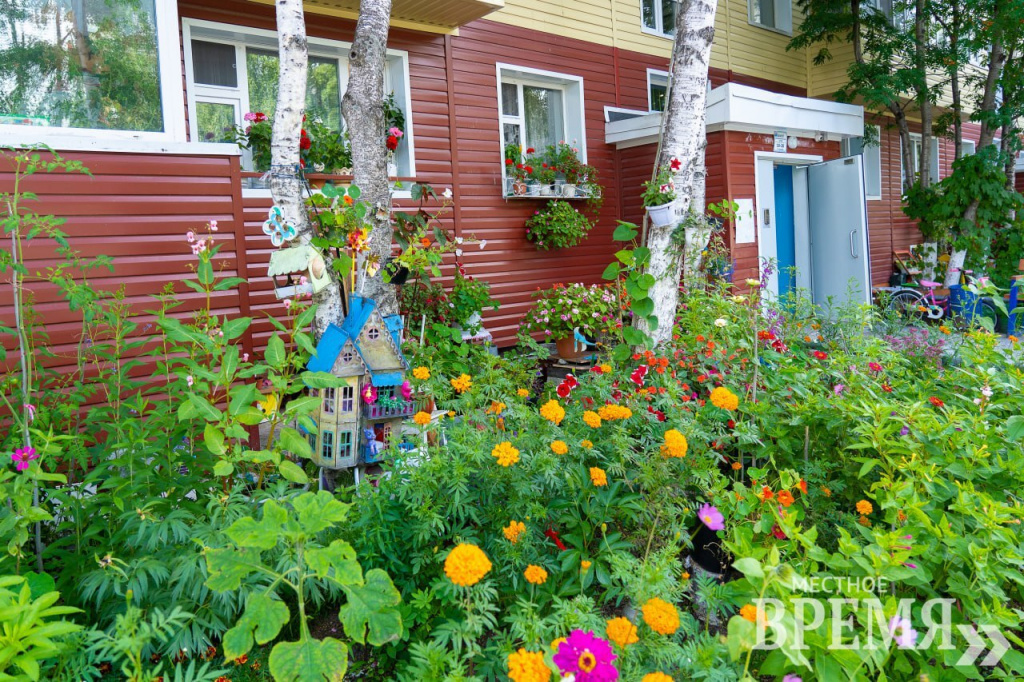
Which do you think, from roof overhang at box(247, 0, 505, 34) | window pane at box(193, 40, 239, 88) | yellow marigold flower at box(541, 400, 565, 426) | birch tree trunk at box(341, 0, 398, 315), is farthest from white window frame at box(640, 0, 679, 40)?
yellow marigold flower at box(541, 400, 565, 426)

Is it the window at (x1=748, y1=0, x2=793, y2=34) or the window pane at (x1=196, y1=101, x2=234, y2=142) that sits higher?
the window at (x1=748, y1=0, x2=793, y2=34)

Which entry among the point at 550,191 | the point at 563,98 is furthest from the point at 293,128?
the point at 563,98

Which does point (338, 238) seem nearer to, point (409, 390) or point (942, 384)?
point (409, 390)

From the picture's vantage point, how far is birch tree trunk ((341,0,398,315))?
14.9ft

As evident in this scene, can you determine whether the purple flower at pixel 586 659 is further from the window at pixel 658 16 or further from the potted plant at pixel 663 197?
the window at pixel 658 16

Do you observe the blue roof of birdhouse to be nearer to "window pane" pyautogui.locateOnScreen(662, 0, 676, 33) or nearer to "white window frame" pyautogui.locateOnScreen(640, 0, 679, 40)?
"white window frame" pyautogui.locateOnScreen(640, 0, 679, 40)

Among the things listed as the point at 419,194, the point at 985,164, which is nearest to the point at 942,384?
the point at 419,194

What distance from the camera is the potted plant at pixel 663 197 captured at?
4.93 meters

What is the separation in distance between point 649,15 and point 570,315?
5.85m

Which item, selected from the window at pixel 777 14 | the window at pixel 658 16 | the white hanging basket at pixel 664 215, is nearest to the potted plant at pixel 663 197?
the white hanging basket at pixel 664 215

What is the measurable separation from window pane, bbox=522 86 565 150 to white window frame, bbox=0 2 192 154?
5.14 meters

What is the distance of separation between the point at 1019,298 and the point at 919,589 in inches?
415

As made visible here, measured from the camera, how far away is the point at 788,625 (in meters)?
1.81

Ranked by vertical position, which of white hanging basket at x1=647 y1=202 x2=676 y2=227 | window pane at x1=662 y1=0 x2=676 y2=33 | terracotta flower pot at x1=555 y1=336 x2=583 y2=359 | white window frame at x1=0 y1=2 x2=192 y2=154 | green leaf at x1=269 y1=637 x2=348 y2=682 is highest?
window pane at x1=662 y1=0 x2=676 y2=33
